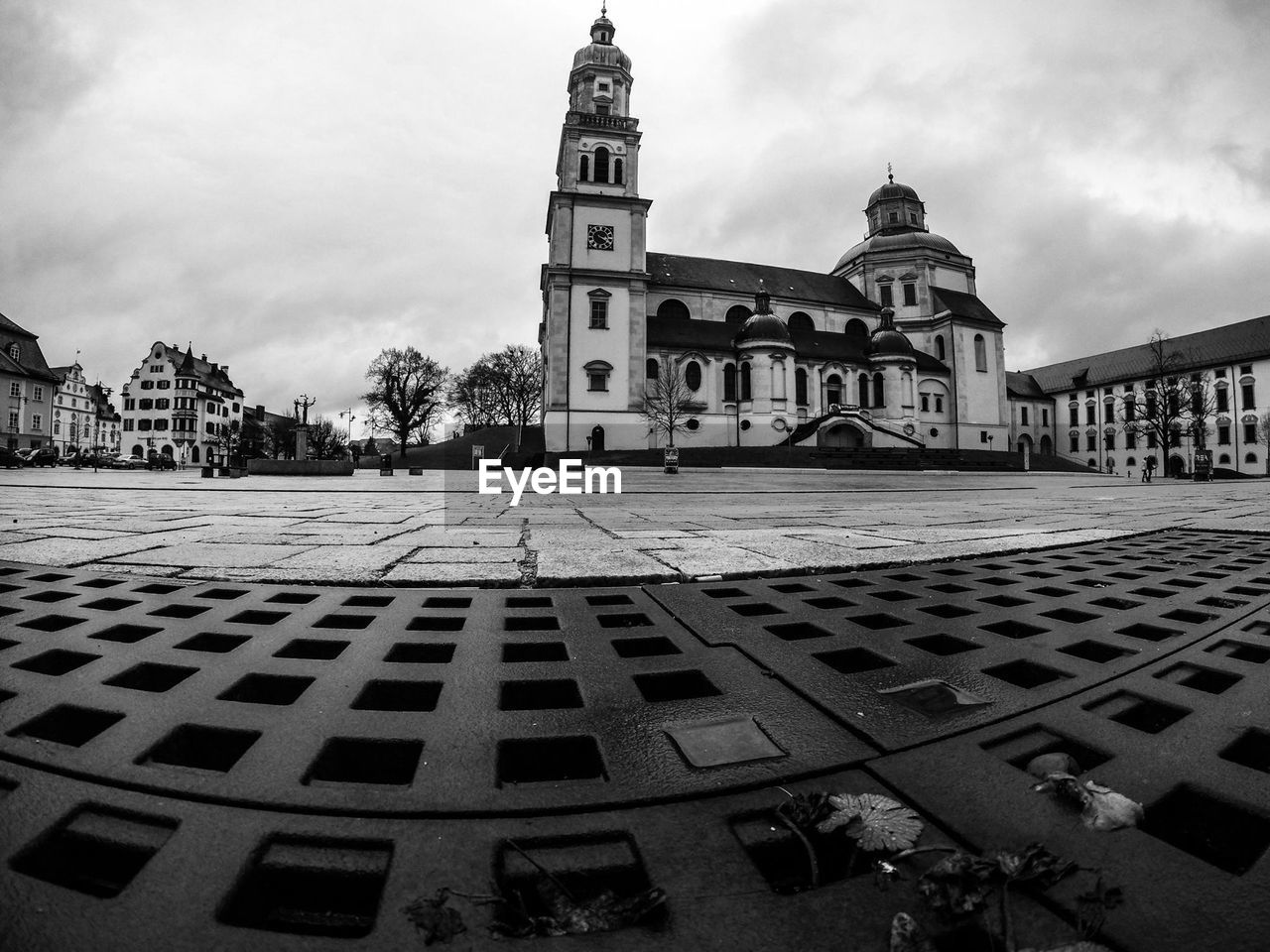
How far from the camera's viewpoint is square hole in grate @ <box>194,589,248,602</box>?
1855 millimetres

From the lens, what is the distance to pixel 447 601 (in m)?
1.87

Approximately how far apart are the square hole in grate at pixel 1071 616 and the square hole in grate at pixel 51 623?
2.72 meters

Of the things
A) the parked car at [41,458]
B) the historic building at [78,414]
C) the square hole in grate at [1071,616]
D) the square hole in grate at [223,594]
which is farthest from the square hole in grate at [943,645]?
the historic building at [78,414]

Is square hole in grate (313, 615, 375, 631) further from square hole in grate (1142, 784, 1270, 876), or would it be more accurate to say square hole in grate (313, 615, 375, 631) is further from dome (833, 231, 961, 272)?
dome (833, 231, 961, 272)

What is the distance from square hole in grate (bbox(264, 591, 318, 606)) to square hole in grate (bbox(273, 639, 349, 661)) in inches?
17.9

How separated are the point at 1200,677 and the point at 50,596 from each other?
3121mm

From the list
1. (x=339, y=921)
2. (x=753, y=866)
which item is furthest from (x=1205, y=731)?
(x=339, y=921)

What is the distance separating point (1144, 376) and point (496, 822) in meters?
69.4

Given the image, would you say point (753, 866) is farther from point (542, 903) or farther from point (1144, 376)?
point (1144, 376)

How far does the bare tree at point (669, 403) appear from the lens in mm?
35156

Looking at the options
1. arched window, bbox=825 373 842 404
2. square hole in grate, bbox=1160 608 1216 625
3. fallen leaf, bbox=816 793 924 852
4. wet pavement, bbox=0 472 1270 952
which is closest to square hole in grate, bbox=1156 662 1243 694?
wet pavement, bbox=0 472 1270 952

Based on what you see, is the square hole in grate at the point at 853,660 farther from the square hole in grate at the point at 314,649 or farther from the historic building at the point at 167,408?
the historic building at the point at 167,408

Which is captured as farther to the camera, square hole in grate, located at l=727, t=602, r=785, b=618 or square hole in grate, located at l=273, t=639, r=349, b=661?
square hole in grate, located at l=727, t=602, r=785, b=618

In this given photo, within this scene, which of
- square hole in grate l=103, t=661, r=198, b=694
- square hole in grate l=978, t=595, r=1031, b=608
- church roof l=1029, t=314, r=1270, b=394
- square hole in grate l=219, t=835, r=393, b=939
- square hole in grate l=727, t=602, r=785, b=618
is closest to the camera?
square hole in grate l=219, t=835, r=393, b=939
